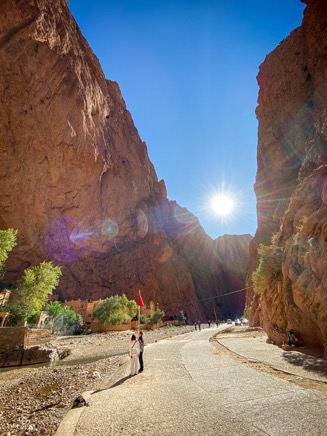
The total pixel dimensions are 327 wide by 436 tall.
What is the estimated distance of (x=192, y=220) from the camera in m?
106

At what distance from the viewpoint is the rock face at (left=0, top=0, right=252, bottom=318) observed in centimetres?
3850

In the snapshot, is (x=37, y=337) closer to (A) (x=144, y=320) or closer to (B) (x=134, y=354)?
(B) (x=134, y=354)

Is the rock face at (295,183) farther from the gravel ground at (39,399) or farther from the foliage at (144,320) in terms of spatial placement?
the foliage at (144,320)

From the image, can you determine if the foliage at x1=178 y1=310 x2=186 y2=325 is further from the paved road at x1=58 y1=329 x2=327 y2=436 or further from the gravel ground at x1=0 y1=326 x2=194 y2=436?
the paved road at x1=58 y1=329 x2=327 y2=436

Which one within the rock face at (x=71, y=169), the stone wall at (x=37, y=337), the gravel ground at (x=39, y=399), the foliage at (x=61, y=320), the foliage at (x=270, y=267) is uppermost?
the rock face at (x=71, y=169)

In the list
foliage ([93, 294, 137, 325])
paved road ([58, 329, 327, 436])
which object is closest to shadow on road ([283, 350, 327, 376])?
paved road ([58, 329, 327, 436])

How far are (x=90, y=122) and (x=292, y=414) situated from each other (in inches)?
2082

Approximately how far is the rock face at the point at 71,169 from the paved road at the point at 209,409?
4482 cm

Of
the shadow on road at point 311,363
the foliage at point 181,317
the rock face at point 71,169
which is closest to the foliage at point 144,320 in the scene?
the rock face at point 71,169

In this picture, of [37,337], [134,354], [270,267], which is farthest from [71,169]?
[134,354]

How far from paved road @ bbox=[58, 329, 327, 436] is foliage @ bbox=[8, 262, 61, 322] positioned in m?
25.3

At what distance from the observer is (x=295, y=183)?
35969mm

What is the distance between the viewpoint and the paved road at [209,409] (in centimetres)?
355

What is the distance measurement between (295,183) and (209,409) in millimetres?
38126
